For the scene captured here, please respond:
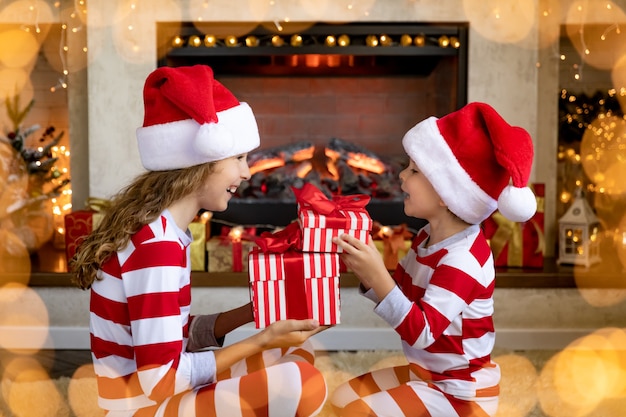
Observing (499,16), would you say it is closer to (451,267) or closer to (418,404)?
(451,267)

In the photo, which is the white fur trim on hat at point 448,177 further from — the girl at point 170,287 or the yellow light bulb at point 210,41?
the yellow light bulb at point 210,41

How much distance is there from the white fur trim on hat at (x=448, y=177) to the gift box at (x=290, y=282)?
12.0 inches

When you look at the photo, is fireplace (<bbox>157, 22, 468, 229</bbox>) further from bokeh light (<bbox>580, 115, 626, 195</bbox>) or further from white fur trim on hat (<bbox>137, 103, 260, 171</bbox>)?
white fur trim on hat (<bbox>137, 103, 260, 171</bbox>)

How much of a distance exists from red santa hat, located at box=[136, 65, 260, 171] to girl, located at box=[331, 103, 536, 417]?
328 millimetres

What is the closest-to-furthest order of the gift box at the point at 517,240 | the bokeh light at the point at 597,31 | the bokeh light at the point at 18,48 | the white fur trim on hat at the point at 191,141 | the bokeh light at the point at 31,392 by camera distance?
the white fur trim on hat at the point at 191,141, the bokeh light at the point at 31,392, the gift box at the point at 517,240, the bokeh light at the point at 597,31, the bokeh light at the point at 18,48

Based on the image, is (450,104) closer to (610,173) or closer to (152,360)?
(610,173)

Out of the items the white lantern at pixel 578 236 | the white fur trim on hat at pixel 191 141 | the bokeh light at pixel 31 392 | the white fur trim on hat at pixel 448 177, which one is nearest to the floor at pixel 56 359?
the bokeh light at pixel 31 392

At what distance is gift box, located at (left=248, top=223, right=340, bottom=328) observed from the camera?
157 centimetres

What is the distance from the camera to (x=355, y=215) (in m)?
1.61

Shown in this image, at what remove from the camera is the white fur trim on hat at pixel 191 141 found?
1.54 metres

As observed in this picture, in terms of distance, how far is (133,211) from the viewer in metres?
1.57

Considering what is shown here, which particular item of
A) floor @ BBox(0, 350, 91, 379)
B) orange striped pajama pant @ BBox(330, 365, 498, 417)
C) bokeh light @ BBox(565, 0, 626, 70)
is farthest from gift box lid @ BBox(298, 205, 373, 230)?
bokeh light @ BBox(565, 0, 626, 70)

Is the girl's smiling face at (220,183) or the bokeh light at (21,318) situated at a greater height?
the girl's smiling face at (220,183)

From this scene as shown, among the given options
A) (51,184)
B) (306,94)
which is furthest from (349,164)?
(51,184)
